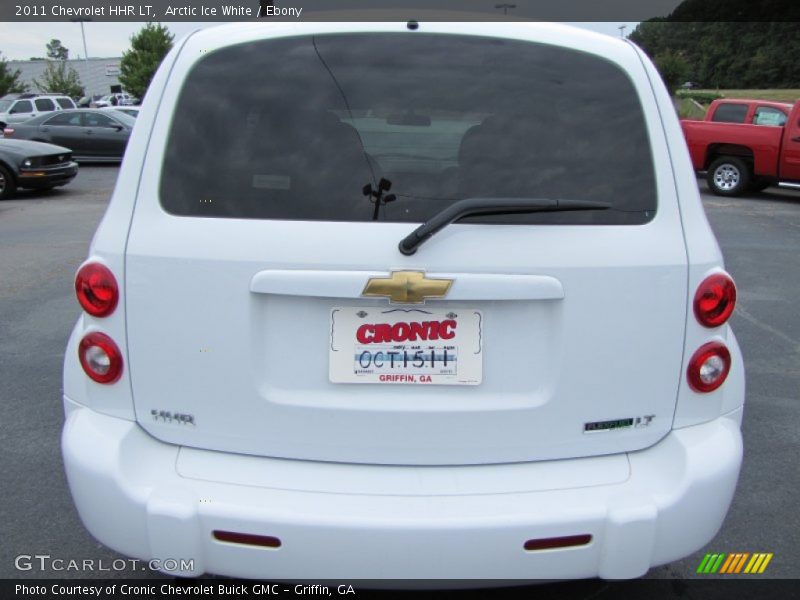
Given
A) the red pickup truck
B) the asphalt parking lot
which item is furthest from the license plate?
the red pickup truck

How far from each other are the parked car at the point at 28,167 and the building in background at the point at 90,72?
174ft

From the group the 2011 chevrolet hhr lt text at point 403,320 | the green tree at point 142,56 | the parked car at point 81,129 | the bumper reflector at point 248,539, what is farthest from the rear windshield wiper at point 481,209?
the green tree at point 142,56

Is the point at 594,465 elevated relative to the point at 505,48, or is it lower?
lower

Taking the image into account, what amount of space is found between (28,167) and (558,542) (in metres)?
13.8

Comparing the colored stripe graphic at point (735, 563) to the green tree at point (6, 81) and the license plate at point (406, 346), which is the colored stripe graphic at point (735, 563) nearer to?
the license plate at point (406, 346)

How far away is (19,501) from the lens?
3102 millimetres

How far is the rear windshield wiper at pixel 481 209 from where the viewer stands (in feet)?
6.14

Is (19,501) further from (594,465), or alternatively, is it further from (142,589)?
(594,465)

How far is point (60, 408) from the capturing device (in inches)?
159

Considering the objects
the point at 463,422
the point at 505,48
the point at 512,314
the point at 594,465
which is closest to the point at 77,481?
the point at 463,422

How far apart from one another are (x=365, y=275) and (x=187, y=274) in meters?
0.49

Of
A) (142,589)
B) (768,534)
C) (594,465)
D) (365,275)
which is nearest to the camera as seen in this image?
(365,275)

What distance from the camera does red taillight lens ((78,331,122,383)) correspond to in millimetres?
2033

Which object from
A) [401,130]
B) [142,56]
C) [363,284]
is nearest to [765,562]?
[363,284]
